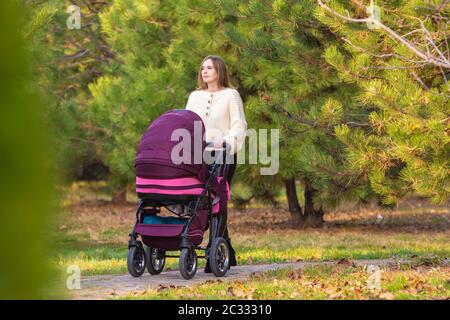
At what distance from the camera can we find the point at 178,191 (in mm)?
6703

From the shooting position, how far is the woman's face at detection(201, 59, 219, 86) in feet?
24.5

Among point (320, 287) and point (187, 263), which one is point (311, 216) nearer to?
point (187, 263)

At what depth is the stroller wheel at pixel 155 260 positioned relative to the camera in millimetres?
7305

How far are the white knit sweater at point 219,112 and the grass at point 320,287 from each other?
1.27m

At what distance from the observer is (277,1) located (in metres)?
10.1

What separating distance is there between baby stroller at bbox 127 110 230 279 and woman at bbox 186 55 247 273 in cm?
35

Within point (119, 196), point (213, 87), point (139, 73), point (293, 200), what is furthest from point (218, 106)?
point (119, 196)

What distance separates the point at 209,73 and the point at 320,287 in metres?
2.19

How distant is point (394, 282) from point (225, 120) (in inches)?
80.6

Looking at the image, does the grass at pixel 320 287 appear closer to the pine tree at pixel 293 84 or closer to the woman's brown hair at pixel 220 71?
the woman's brown hair at pixel 220 71

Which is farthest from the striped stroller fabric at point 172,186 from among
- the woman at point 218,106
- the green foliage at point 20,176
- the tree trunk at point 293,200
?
the tree trunk at point 293,200

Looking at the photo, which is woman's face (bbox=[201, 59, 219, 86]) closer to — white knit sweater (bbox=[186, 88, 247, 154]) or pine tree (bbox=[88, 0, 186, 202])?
white knit sweater (bbox=[186, 88, 247, 154])

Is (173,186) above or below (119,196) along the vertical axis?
above

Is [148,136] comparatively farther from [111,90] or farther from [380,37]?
[111,90]
